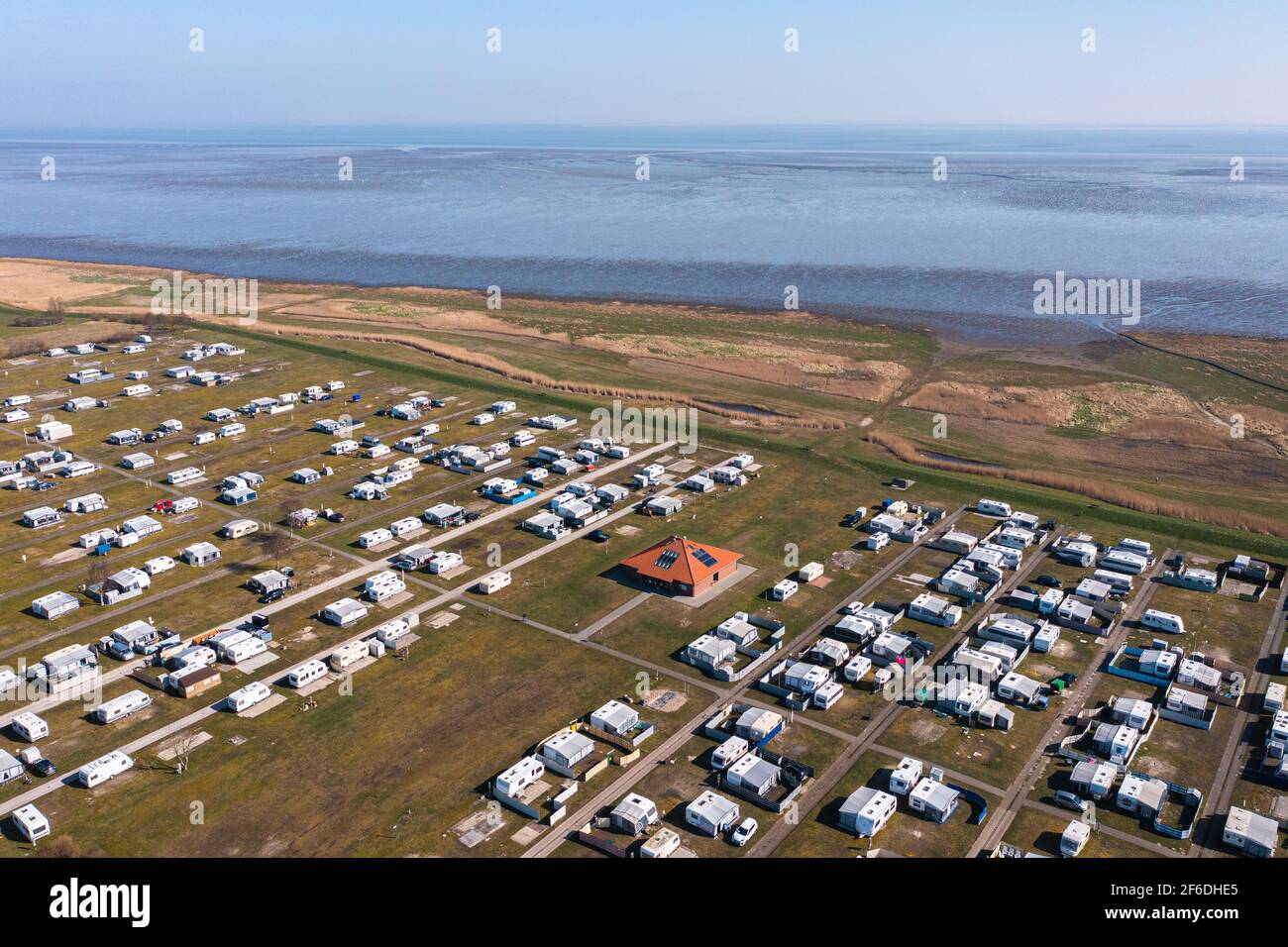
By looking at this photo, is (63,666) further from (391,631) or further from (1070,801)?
(1070,801)

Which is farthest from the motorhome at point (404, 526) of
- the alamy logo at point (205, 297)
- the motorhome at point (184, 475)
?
the alamy logo at point (205, 297)

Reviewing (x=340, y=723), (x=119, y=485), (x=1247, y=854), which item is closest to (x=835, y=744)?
(x=1247, y=854)

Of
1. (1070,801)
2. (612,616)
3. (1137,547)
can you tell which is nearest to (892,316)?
(1137,547)

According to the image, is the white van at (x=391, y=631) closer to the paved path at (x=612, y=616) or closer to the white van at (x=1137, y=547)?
the paved path at (x=612, y=616)

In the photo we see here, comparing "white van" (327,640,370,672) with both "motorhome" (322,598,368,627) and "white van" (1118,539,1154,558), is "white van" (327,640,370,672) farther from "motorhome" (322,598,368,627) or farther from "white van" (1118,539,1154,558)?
"white van" (1118,539,1154,558)

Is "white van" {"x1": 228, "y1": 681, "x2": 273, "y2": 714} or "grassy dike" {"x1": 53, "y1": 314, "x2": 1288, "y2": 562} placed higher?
"grassy dike" {"x1": 53, "y1": 314, "x2": 1288, "y2": 562}

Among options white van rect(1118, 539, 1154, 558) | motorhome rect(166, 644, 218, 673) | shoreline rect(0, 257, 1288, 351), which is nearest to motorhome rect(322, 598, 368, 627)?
motorhome rect(166, 644, 218, 673)

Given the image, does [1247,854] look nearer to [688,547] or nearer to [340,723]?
[688,547]
